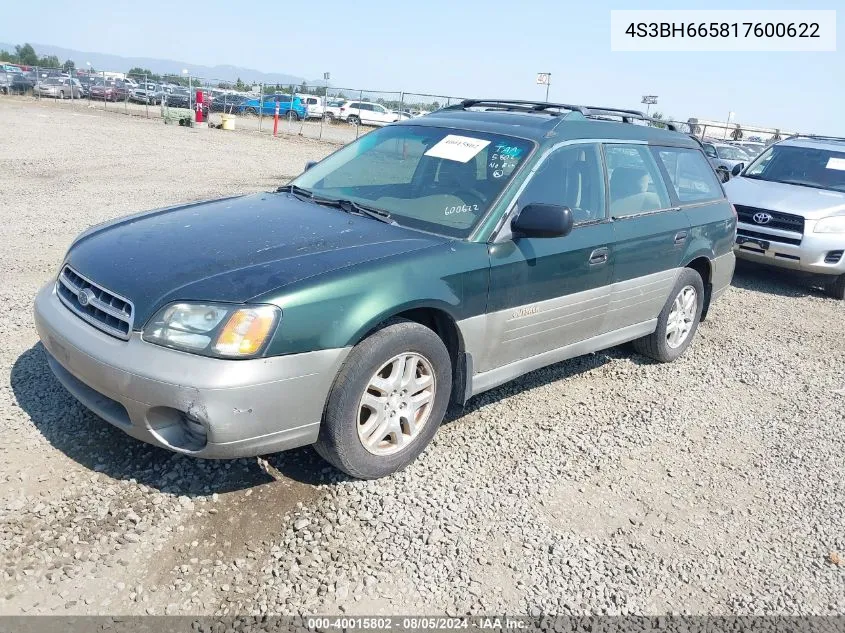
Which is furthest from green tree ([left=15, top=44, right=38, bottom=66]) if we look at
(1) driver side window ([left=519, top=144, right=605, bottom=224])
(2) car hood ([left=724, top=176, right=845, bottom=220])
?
(1) driver side window ([left=519, top=144, right=605, bottom=224])

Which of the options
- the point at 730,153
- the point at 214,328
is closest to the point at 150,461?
the point at 214,328

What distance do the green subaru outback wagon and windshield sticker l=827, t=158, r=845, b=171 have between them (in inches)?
203

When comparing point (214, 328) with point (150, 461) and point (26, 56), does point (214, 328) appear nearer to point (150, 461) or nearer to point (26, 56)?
point (150, 461)

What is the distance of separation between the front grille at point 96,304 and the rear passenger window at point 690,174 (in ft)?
13.0

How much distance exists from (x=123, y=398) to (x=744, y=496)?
319 cm

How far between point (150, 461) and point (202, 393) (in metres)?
0.87

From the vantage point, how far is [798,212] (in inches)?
318

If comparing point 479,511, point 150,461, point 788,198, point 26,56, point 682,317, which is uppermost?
point 26,56

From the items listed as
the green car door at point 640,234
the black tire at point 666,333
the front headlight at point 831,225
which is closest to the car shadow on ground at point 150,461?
the green car door at point 640,234

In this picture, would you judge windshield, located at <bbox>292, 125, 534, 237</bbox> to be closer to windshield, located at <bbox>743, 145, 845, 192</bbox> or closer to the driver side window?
the driver side window

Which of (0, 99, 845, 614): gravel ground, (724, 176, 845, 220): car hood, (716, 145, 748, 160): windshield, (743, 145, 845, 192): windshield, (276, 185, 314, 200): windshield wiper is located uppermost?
(716, 145, 748, 160): windshield

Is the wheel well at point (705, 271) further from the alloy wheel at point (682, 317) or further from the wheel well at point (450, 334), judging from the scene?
the wheel well at point (450, 334)

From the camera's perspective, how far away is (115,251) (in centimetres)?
338

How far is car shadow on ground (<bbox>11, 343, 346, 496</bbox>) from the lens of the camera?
3234 millimetres
